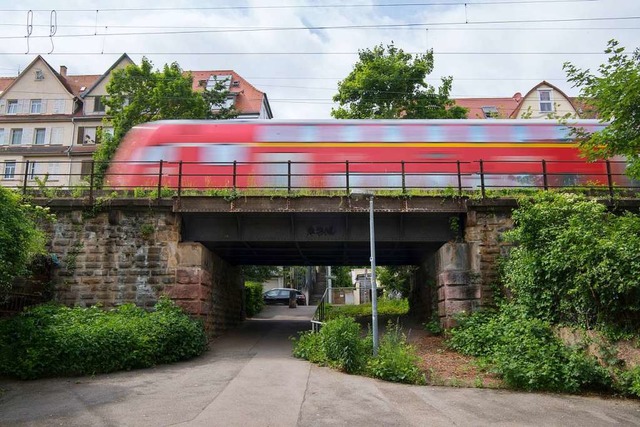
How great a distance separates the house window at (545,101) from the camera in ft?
145

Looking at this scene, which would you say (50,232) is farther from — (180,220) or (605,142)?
(605,142)

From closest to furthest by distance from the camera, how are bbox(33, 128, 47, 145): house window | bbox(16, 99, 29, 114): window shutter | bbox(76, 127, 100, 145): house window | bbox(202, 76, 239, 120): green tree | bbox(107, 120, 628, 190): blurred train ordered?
bbox(107, 120, 628, 190): blurred train → bbox(202, 76, 239, 120): green tree → bbox(76, 127, 100, 145): house window → bbox(33, 128, 47, 145): house window → bbox(16, 99, 29, 114): window shutter

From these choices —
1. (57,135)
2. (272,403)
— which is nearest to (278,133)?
(272,403)

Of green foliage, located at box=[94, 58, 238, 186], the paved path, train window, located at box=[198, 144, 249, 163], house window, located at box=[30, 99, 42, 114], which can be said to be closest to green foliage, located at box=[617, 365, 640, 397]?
the paved path

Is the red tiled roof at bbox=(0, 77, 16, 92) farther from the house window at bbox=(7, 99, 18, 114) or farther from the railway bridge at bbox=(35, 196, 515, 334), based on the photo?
the railway bridge at bbox=(35, 196, 515, 334)

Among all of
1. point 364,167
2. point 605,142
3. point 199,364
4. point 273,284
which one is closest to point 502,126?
point 364,167

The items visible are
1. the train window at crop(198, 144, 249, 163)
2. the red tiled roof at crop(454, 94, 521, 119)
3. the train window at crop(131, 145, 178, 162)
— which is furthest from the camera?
the red tiled roof at crop(454, 94, 521, 119)

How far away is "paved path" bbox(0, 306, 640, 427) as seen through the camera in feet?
25.6

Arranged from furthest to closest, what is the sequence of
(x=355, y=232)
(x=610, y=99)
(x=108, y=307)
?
1. (x=355, y=232)
2. (x=108, y=307)
3. (x=610, y=99)

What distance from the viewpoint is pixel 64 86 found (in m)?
45.0

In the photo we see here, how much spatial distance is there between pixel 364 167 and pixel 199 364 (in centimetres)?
837

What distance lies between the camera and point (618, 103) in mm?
11367

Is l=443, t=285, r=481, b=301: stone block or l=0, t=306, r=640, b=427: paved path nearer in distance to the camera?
l=0, t=306, r=640, b=427: paved path

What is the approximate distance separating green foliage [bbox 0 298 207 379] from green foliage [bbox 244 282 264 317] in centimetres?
1372
